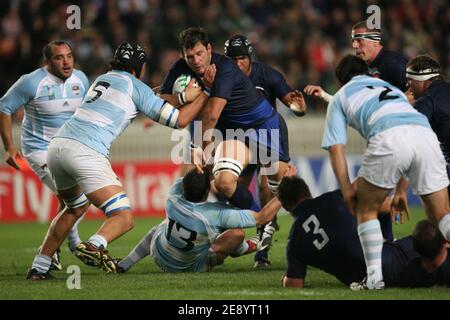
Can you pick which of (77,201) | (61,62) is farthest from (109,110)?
(61,62)

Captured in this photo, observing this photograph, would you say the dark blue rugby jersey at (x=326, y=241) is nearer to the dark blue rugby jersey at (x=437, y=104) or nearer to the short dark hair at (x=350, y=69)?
the short dark hair at (x=350, y=69)

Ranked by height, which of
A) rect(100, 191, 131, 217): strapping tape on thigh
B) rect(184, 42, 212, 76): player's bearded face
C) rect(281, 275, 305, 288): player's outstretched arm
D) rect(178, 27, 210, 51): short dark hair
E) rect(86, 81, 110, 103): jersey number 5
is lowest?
rect(281, 275, 305, 288): player's outstretched arm

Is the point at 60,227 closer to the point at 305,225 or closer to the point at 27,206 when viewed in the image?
the point at 305,225

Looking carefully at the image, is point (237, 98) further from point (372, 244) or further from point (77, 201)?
point (372, 244)

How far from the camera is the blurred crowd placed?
20000 mm

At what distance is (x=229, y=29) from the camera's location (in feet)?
68.1

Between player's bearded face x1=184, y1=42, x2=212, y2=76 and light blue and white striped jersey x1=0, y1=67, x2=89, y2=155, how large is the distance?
66.0 inches

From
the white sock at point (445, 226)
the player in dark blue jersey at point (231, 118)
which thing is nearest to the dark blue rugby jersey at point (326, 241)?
the white sock at point (445, 226)

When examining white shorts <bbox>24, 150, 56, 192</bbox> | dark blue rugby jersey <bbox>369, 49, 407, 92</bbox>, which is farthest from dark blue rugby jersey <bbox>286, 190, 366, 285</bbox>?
white shorts <bbox>24, 150, 56, 192</bbox>

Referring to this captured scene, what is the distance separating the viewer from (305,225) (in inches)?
330

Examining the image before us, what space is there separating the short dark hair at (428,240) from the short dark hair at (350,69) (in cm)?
146

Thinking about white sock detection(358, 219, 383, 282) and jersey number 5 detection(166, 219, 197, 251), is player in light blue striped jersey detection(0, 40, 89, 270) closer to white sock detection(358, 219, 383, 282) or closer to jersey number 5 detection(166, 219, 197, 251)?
jersey number 5 detection(166, 219, 197, 251)
